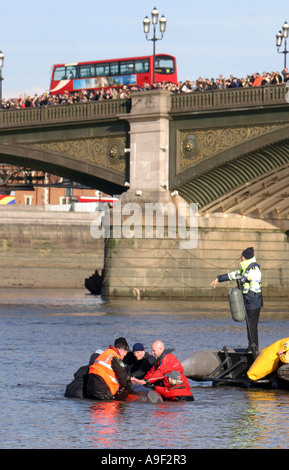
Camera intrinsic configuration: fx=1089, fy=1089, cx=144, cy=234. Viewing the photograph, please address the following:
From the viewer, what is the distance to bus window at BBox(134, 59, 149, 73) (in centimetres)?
5808

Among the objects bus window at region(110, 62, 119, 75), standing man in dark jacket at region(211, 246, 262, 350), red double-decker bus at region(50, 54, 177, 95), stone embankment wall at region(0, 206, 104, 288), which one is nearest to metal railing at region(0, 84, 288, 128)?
red double-decker bus at region(50, 54, 177, 95)

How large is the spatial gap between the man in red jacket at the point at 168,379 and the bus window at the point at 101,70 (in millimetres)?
43998

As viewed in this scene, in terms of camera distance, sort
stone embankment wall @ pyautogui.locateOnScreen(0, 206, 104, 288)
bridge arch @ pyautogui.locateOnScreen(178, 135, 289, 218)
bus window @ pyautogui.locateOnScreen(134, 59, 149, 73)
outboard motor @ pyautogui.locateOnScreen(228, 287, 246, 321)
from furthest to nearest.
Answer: stone embankment wall @ pyautogui.locateOnScreen(0, 206, 104, 288)
bus window @ pyautogui.locateOnScreen(134, 59, 149, 73)
bridge arch @ pyautogui.locateOnScreen(178, 135, 289, 218)
outboard motor @ pyautogui.locateOnScreen(228, 287, 246, 321)

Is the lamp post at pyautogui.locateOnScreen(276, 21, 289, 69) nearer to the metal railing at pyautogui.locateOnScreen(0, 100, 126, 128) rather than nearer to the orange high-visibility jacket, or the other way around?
the metal railing at pyautogui.locateOnScreen(0, 100, 126, 128)

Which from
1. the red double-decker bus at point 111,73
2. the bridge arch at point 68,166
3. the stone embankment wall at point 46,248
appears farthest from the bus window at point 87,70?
the stone embankment wall at point 46,248

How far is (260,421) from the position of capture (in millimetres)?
15461

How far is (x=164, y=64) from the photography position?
201 feet

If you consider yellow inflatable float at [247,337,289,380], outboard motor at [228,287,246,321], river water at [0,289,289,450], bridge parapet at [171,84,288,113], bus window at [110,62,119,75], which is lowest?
river water at [0,289,289,450]

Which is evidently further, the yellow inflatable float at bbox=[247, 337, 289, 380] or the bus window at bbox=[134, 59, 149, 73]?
the bus window at bbox=[134, 59, 149, 73]

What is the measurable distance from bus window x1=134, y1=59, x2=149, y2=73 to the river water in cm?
2617

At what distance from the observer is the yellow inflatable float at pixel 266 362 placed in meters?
18.0

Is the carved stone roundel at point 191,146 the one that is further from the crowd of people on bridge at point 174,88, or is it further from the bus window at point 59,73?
the bus window at point 59,73

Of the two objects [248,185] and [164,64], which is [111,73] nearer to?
[164,64]
